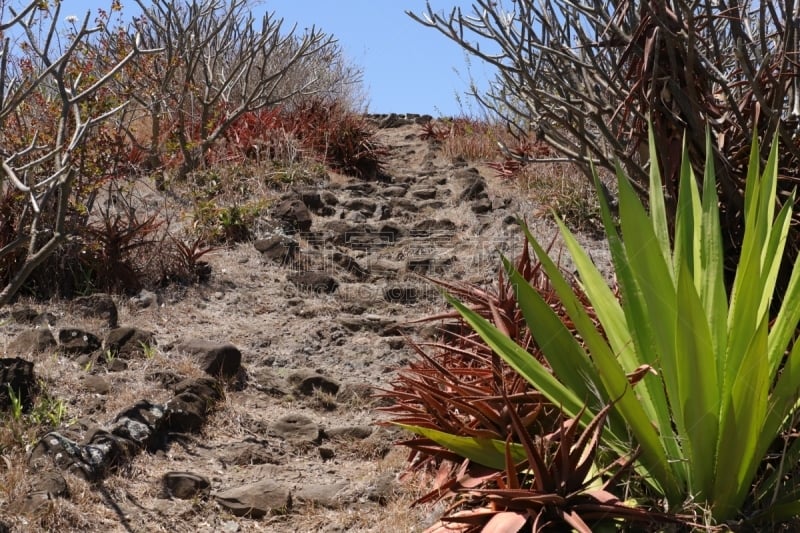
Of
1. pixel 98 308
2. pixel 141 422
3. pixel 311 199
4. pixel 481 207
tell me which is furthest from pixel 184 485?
pixel 481 207

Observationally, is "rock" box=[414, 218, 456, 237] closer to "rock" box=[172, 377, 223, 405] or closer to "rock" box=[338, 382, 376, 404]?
"rock" box=[338, 382, 376, 404]

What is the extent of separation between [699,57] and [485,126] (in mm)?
10383

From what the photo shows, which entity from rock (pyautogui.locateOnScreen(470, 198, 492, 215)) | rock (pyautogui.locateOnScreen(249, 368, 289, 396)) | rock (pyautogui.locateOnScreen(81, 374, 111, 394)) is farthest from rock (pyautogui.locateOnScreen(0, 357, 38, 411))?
rock (pyautogui.locateOnScreen(470, 198, 492, 215))

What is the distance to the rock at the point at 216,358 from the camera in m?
5.46

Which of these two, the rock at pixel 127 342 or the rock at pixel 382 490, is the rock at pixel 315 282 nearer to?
the rock at pixel 127 342

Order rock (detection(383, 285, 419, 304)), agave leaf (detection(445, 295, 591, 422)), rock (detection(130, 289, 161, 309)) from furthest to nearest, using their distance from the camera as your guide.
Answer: rock (detection(383, 285, 419, 304)), rock (detection(130, 289, 161, 309)), agave leaf (detection(445, 295, 591, 422))

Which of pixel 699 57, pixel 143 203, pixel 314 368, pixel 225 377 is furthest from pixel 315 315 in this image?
pixel 699 57

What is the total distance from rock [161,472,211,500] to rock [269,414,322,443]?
823 millimetres

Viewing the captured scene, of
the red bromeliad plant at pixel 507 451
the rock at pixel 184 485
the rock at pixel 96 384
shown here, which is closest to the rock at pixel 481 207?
the rock at pixel 96 384

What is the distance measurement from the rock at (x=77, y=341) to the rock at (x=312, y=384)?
1.21 m

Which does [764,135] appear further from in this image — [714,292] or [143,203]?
[143,203]

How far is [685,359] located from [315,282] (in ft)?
17.5

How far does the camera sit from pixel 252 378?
5723mm

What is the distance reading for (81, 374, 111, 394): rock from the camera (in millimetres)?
4875
